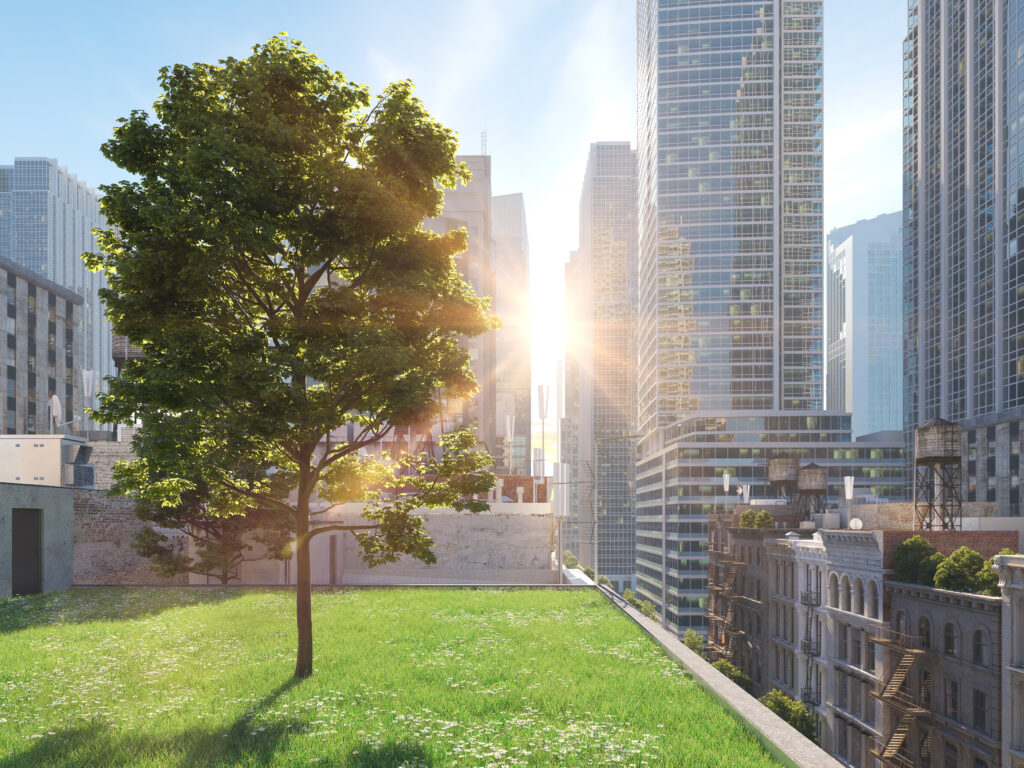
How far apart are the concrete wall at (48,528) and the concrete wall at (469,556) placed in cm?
1269

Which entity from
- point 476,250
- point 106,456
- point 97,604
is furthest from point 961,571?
point 476,250

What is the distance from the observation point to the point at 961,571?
126 ft

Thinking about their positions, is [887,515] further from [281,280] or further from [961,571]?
[281,280]

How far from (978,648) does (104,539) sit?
43.6 m

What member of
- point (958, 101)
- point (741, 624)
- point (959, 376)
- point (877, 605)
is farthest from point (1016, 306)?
point (877, 605)

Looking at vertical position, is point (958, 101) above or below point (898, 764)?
above

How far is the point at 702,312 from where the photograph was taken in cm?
15250

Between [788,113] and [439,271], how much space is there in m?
159

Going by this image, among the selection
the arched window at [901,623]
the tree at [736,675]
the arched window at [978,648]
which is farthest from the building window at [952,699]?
the tree at [736,675]

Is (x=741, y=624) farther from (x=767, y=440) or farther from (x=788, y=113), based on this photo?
(x=788, y=113)

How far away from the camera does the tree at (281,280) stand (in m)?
12.4

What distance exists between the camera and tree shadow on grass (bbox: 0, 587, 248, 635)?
21.0 meters

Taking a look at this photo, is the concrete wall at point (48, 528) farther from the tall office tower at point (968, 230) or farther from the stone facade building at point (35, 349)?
the tall office tower at point (968, 230)

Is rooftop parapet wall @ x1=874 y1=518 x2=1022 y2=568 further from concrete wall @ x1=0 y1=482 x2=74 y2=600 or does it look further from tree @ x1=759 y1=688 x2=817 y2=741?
concrete wall @ x1=0 y1=482 x2=74 y2=600
